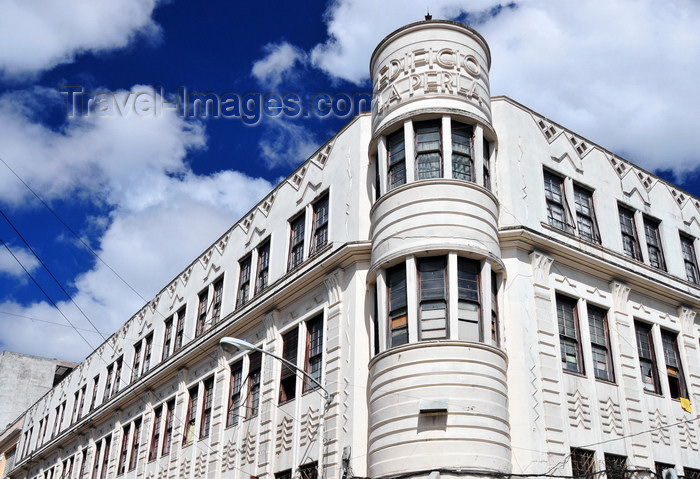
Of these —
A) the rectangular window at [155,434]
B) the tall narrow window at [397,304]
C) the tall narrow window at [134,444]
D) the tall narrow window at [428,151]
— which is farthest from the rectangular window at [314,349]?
the tall narrow window at [134,444]

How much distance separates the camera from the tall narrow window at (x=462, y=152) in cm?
2117

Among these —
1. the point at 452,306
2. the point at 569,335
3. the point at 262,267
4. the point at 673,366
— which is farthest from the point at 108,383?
the point at 673,366

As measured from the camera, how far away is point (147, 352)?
36.1 m

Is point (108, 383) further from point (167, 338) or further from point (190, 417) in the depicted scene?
point (190, 417)

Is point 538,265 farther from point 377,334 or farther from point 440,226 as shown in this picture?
point 377,334

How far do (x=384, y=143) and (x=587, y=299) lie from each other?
7360 mm

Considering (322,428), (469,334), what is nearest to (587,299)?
(469,334)

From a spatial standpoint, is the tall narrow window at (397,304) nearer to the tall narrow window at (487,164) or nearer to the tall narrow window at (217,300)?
the tall narrow window at (487,164)

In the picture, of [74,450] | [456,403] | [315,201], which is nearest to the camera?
[456,403]

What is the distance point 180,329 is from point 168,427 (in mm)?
4419

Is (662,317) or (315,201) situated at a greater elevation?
(315,201)

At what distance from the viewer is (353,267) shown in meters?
22.2

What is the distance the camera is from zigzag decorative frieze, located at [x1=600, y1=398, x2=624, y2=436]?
66.7ft

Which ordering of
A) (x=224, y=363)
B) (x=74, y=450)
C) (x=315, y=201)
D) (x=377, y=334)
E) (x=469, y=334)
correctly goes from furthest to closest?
(x=74, y=450) → (x=224, y=363) → (x=315, y=201) → (x=377, y=334) → (x=469, y=334)
